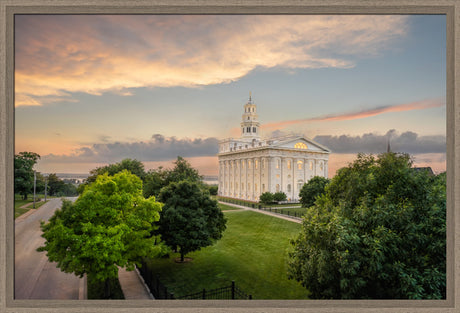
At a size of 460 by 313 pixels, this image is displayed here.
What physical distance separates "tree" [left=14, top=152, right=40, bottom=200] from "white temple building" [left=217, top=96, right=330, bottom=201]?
47845 mm

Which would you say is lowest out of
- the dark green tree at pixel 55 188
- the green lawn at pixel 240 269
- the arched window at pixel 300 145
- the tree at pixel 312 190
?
the green lawn at pixel 240 269

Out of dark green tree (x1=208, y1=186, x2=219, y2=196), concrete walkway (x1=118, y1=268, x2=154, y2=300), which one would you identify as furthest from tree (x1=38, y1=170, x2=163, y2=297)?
dark green tree (x1=208, y1=186, x2=219, y2=196)

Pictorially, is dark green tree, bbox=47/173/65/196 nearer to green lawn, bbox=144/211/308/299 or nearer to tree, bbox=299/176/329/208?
green lawn, bbox=144/211/308/299

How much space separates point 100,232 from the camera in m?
10.1

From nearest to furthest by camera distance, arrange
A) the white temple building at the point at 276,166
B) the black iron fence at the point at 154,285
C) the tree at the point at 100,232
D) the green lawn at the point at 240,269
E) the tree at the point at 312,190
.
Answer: the tree at the point at 100,232
the black iron fence at the point at 154,285
the green lawn at the point at 240,269
the tree at the point at 312,190
the white temple building at the point at 276,166

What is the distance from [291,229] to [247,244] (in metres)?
7.44

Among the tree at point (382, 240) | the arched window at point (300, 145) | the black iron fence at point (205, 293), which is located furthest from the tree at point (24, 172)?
the arched window at point (300, 145)

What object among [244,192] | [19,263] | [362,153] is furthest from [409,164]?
[244,192]

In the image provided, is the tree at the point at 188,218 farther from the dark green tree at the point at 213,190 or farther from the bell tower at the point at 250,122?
the bell tower at the point at 250,122

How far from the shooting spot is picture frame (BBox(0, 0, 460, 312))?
9.09 m

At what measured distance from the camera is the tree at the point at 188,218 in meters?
14.0

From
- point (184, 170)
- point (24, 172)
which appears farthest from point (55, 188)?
point (184, 170)
